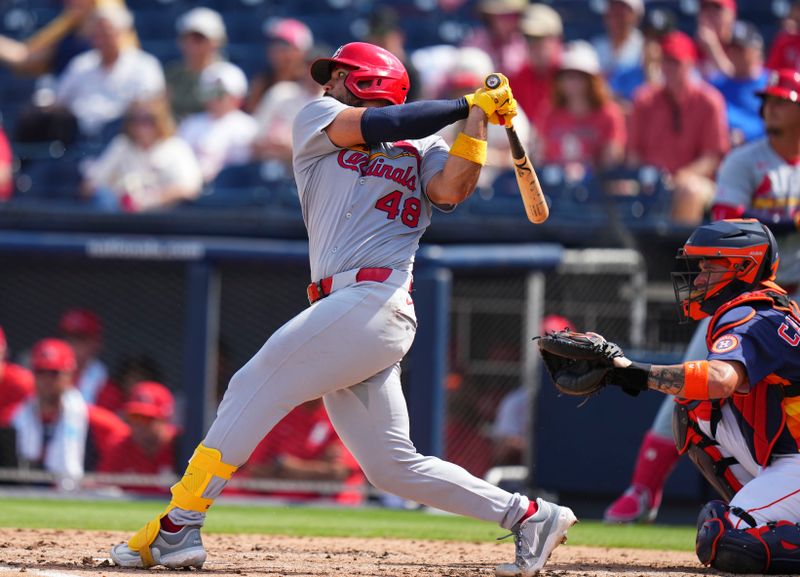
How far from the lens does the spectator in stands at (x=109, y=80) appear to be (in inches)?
391

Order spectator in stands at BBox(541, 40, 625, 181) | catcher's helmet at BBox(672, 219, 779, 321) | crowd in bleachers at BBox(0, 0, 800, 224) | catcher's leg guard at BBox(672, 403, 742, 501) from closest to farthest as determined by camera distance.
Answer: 1. catcher's helmet at BBox(672, 219, 779, 321)
2. catcher's leg guard at BBox(672, 403, 742, 501)
3. crowd in bleachers at BBox(0, 0, 800, 224)
4. spectator in stands at BBox(541, 40, 625, 181)

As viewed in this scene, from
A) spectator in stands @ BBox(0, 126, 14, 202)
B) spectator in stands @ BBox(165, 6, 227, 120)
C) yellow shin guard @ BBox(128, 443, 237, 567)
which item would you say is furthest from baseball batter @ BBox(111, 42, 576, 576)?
spectator in stands @ BBox(165, 6, 227, 120)

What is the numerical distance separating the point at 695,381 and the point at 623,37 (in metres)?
5.76

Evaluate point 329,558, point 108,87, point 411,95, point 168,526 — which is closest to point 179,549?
point 168,526

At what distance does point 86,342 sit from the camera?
26.7 feet

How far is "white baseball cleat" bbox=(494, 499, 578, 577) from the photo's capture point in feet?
12.7

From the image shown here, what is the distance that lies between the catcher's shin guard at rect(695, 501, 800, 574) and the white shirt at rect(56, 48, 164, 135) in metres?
6.91

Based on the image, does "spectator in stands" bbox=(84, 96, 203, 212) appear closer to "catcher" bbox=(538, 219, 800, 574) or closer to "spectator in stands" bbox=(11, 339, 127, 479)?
"spectator in stands" bbox=(11, 339, 127, 479)

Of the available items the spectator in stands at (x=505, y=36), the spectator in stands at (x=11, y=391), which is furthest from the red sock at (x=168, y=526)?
the spectator in stands at (x=505, y=36)

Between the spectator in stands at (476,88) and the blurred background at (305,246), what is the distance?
0.9 inches

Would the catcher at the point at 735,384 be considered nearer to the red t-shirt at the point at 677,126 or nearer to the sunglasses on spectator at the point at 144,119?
the red t-shirt at the point at 677,126

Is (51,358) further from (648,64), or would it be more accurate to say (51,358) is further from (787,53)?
(787,53)

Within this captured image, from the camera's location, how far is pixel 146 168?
8.88 metres

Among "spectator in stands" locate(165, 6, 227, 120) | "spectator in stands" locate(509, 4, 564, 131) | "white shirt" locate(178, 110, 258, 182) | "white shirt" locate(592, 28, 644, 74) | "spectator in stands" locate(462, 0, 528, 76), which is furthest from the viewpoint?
"spectator in stands" locate(165, 6, 227, 120)
